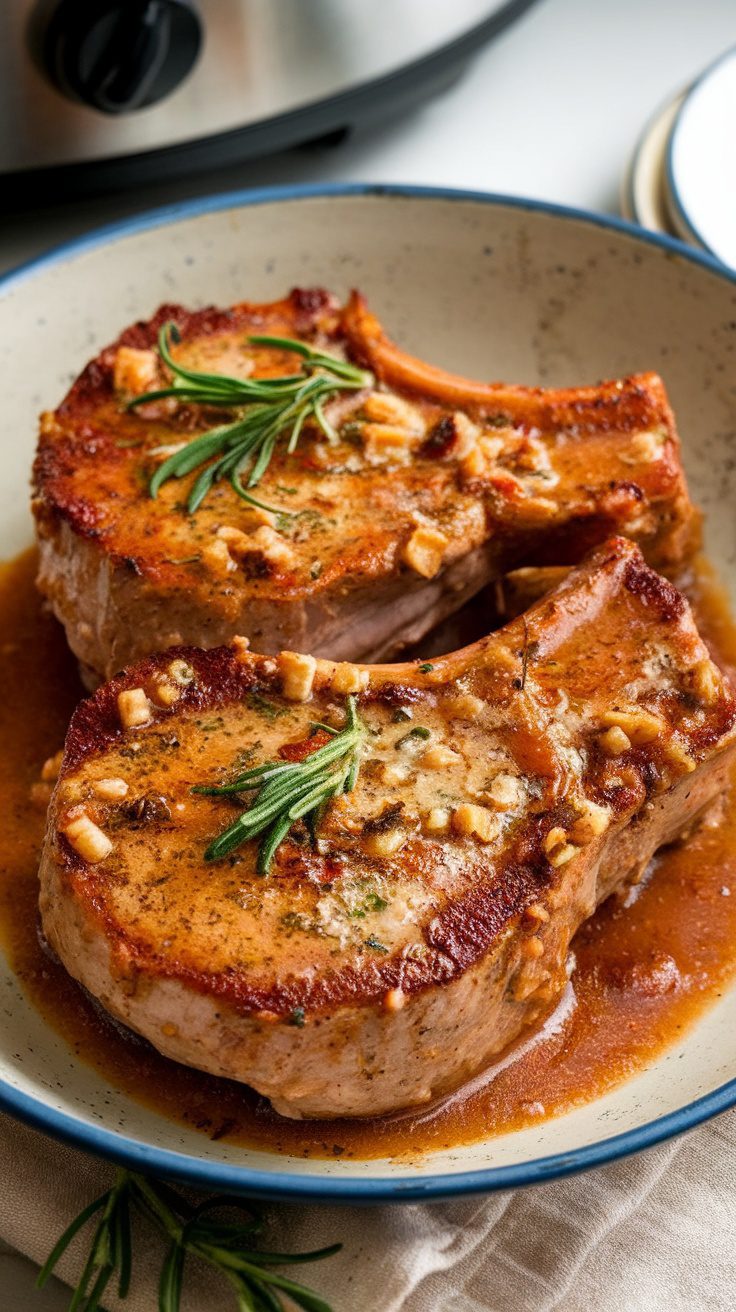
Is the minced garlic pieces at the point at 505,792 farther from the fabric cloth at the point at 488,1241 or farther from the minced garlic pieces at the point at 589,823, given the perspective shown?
the fabric cloth at the point at 488,1241

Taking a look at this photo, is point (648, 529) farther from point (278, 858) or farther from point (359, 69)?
point (359, 69)

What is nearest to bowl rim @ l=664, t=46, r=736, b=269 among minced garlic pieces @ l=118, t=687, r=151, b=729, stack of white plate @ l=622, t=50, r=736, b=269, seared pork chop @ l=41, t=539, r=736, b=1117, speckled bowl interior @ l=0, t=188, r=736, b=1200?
stack of white plate @ l=622, t=50, r=736, b=269

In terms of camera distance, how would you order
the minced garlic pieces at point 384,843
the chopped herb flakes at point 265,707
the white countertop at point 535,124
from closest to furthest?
the minced garlic pieces at point 384,843, the chopped herb flakes at point 265,707, the white countertop at point 535,124

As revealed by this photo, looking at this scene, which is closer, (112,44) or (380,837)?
(380,837)

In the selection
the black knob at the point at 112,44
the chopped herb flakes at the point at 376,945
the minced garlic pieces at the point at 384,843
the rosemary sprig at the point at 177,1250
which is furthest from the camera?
the black knob at the point at 112,44

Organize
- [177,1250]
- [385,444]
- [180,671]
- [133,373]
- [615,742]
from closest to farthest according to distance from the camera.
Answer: [177,1250] → [615,742] → [180,671] → [385,444] → [133,373]

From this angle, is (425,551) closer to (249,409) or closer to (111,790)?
(249,409)

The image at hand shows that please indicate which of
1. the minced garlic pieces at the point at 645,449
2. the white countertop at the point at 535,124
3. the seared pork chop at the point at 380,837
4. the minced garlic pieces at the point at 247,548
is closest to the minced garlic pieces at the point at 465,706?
the seared pork chop at the point at 380,837

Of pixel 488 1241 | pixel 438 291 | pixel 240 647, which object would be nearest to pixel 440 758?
pixel 240 647

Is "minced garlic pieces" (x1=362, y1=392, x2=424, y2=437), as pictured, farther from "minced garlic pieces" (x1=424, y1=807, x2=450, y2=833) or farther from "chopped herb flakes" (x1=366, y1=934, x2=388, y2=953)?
"chopped herb flakes" (x1=366, y1=934, x2=388, y2=953)
